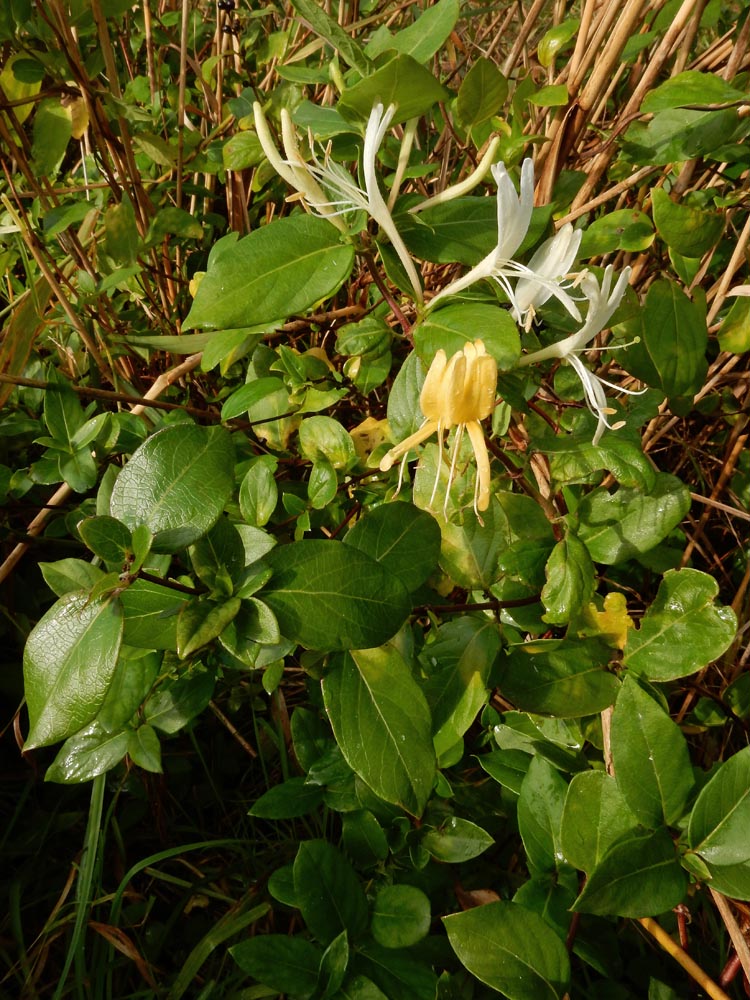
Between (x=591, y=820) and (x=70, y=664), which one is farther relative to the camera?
(x=591, y=820)

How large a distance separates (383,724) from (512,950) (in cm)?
18

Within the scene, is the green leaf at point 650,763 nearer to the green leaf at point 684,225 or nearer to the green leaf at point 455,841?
the green leaf at point 455,841

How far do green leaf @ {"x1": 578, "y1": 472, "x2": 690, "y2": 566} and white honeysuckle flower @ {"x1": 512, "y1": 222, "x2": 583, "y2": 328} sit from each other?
8.4 inches

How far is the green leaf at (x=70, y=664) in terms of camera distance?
0.44 m

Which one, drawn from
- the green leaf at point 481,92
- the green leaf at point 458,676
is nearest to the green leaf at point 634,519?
the green leaf at point 458,676

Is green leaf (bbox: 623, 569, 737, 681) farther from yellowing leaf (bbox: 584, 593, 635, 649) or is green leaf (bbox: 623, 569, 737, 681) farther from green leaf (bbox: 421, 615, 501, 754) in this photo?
green leaf (bbox: 421, 615, 501, 754)

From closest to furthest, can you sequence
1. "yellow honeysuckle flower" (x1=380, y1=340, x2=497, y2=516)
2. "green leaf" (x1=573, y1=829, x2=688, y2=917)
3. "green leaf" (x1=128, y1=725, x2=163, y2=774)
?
"yellow honeysuckle flower" (x1=380, y1=340, x2=497, y2=516), "green leaf" (x1=573, y1=829, x2=688, y2=917), "green leaf" (x1=128, y1=725, x2=163, y2=774)

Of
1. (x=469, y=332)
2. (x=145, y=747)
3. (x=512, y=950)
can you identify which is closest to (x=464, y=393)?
(x=469, y=332)

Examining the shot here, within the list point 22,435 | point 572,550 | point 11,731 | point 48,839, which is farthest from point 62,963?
point 572,550

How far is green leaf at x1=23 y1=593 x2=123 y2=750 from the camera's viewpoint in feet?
1.43

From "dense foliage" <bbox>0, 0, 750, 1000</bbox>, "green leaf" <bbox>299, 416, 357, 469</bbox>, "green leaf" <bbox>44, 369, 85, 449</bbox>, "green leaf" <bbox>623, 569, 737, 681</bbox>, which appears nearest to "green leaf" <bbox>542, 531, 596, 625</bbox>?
"dense foliage" <bbox>0, 0, 750, 1000</bbox>

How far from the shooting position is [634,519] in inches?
25.7

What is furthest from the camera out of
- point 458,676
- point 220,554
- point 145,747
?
point 145,747

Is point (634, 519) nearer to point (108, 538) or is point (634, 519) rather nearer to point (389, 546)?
point (389, 546)
